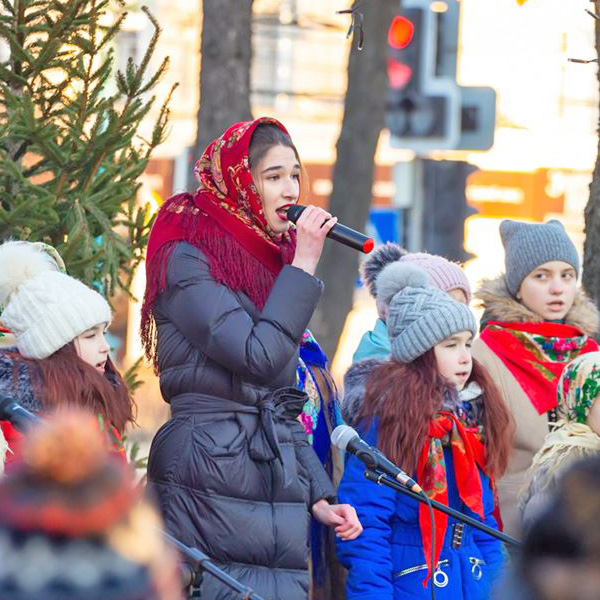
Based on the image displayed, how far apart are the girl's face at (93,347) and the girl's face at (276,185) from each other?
640 mm

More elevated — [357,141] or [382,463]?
[357,141]

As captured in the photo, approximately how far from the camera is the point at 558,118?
27.1 metres

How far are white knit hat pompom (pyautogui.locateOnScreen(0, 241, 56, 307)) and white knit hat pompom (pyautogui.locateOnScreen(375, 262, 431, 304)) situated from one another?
4.51 feet

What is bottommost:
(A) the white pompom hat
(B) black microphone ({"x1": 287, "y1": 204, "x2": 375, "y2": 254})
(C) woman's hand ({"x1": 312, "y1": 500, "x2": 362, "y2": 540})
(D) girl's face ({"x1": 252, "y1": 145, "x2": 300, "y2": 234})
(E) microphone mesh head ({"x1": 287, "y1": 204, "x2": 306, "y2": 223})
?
(C) woman's hand ({"x1": 312, "y1": 500, "x2": 362, "y2": 540})

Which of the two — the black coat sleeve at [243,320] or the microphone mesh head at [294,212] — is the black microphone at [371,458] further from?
the microphone mesh head at [294,212]

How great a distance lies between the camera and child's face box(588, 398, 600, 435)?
4535 millimetres

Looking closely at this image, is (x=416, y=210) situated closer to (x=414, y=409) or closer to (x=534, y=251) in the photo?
(x=534, y=251)

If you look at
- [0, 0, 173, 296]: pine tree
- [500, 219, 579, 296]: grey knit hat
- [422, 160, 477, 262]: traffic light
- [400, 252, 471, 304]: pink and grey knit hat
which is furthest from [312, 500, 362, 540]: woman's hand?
[422, 160, 477, 262]: traffic light

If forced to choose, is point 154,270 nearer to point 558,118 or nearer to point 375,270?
point 375,270

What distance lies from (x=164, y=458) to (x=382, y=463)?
661mm

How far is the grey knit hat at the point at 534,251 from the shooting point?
5.83 meters

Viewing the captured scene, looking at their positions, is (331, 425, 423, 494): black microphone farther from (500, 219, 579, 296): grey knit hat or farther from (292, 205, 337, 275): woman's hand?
(500, 219, 579, 296): grey knit hat

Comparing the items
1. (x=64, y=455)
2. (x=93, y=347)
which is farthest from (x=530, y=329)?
(x=64, y=455)

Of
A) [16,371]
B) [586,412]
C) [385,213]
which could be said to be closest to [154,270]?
[16,371]
